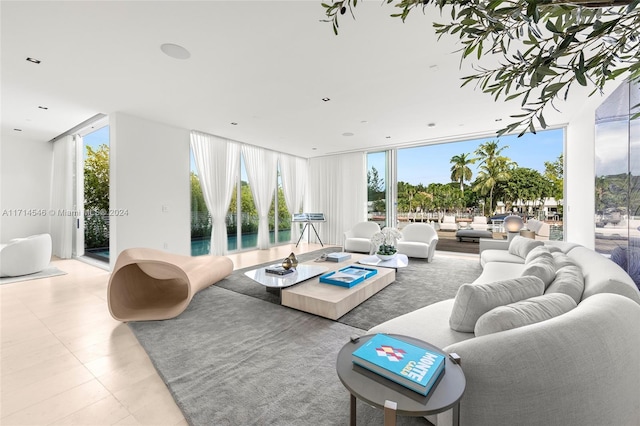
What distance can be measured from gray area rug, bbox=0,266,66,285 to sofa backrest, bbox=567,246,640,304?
260 inches

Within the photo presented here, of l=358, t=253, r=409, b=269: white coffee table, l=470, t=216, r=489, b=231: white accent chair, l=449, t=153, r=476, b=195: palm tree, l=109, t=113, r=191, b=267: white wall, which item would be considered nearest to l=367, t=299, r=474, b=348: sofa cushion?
l=358, t=253, r=409, b=269: white coffee table

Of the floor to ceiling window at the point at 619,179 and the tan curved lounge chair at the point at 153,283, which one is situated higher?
the floor to ceiling window at the point at 619,179

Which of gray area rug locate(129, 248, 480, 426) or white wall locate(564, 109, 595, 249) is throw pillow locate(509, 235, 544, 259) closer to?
white wall locate(564, 109, 595, 249)

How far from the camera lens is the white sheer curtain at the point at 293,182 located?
8.09 metres

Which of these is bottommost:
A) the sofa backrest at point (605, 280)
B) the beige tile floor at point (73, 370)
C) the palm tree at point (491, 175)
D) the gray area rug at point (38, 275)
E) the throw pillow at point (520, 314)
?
the beige tile floor at point (73, 370)

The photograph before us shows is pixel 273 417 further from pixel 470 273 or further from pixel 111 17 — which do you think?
pixel 470 273

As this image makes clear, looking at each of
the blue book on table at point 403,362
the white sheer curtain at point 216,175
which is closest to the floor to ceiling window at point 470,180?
the white sheer curtain at point 216,175

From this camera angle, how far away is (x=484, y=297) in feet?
4.98

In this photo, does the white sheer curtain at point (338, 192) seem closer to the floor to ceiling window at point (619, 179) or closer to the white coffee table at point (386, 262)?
the white coffee table at point (386, 262)

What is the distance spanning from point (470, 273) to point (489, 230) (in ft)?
17.1

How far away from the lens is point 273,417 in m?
1.49

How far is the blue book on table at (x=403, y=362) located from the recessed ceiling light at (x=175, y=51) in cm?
316

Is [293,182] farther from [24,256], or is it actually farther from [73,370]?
[73,370]

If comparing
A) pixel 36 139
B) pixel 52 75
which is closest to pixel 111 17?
pixel 52 75
